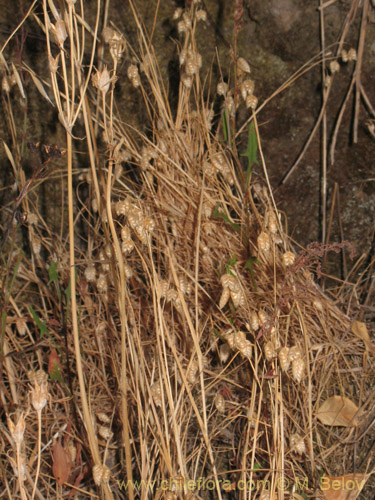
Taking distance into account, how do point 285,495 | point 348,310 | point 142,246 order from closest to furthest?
point 285,495
point 142,246
point 348,310

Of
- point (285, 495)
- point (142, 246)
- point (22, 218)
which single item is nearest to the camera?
point (22, 218)

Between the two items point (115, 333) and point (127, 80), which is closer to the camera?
point (115, 333)

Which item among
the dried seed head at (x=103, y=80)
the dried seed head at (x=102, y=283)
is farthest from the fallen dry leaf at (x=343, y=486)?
the dried seed head at (x=103, y=80)

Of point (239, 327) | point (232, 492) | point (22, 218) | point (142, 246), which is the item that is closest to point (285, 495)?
point (232, 492)

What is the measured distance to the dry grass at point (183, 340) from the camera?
1.08 m

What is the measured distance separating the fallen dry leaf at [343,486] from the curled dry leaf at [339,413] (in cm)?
12

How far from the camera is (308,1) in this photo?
4.46 ft

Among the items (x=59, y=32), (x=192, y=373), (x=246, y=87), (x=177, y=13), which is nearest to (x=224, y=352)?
(x=192, y=373)

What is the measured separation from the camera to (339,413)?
3.87 ft

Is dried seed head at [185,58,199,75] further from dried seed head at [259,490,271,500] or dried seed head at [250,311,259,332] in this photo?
dried seed head at [259,490,271,500]

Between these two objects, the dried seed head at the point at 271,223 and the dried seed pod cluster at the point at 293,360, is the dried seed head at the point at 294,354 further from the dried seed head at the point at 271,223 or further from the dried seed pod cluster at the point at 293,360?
the dried seed head at the point at 271,223

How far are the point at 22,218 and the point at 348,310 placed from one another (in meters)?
0.89

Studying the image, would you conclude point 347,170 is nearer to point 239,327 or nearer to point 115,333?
point 239,327

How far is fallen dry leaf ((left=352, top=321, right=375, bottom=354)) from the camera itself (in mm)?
1255
